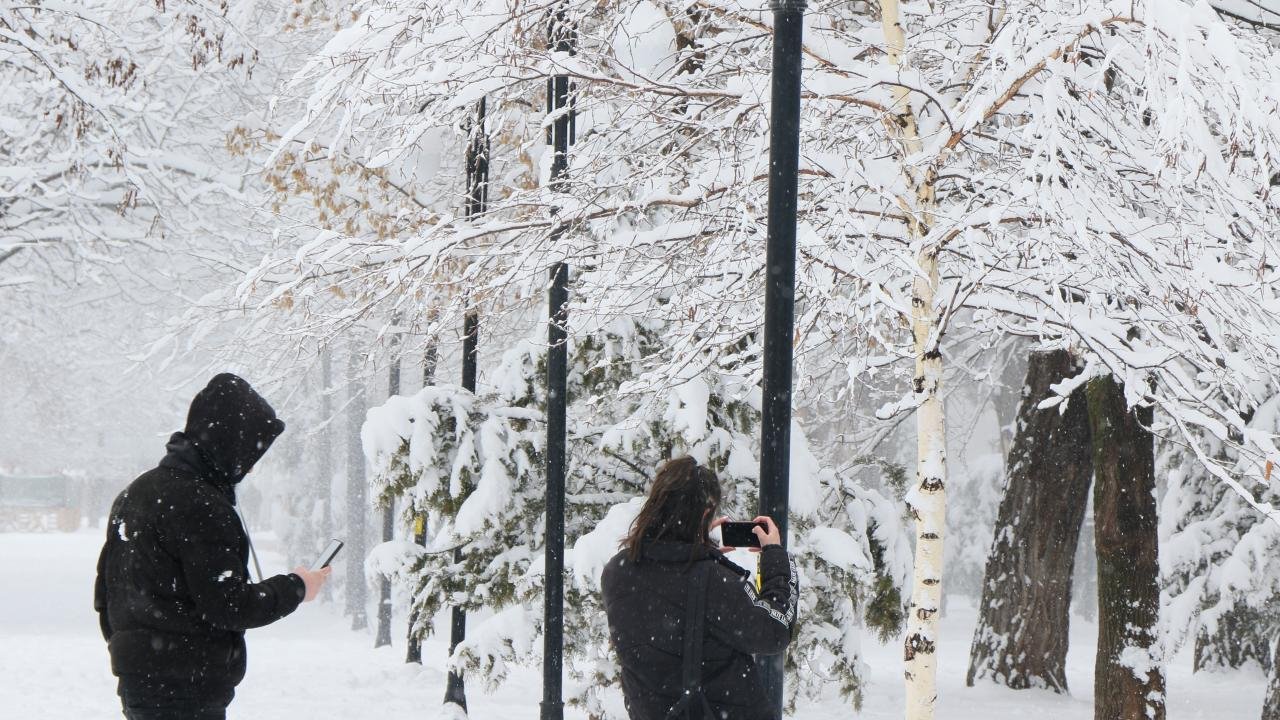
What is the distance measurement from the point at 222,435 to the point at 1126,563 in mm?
7877

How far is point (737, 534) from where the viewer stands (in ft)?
12.7

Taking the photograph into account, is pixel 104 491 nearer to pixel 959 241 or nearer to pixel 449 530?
pixel 449 530

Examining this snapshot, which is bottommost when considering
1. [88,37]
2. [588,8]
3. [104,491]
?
[104,491]

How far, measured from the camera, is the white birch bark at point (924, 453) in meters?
6.38

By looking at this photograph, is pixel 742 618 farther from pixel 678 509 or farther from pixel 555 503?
pixel 555 503

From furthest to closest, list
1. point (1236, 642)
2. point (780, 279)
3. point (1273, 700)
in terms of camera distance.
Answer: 1. point (1236, 642)
2. point (1273, 700)
3. point (780, 279)

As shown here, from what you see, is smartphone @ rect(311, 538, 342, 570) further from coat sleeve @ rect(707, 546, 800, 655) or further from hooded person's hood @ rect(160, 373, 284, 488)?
coat sleeve @ rect(707, 546, 800, 655)

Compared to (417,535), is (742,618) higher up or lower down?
higher up

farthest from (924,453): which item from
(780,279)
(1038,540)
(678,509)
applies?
A: (1038,540)

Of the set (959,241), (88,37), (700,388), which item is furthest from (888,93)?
(88,37)

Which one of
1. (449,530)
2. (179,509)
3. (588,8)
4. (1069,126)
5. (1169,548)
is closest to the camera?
(179,509)

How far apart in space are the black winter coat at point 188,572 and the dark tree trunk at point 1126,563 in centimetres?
757

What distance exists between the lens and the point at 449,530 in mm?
9023

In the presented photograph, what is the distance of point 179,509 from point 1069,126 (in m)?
3.87
